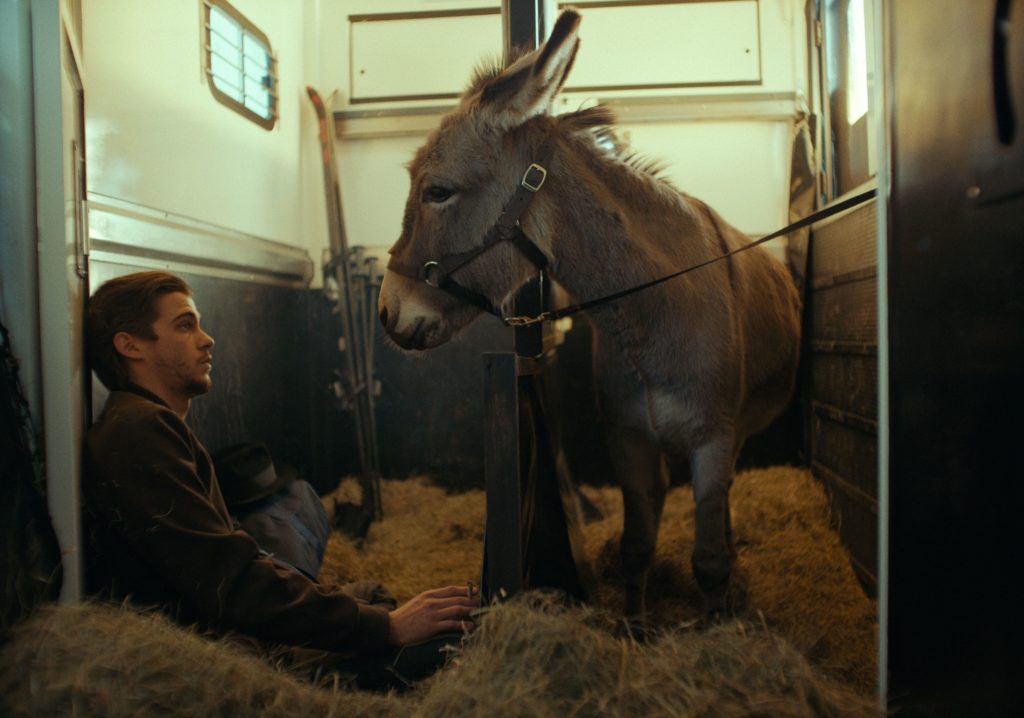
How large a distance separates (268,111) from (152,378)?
1.62 meters

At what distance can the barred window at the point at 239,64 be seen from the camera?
2604mm

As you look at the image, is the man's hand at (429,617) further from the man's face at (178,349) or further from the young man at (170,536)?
the man's face at (178,349)

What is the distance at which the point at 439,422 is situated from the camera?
323cm

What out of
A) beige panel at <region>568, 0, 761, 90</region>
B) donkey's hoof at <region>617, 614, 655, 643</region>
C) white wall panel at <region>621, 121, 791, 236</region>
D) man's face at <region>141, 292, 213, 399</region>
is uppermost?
beige panel at <region>568, 0, 761, 90</region>

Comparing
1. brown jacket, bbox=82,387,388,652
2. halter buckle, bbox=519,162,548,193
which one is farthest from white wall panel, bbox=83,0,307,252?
halter buckle, bbox=519,162,548,193

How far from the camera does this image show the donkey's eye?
82.5 inches

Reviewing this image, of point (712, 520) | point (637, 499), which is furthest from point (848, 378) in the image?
point (637, 499)

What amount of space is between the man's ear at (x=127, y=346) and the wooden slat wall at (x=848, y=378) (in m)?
1.96

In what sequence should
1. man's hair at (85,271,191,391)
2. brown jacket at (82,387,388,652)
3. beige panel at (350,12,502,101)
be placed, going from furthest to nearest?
beige panel at (350,12,502,101), man's hair at (85,271,191,391), brown jacket at (82,387,388,652)

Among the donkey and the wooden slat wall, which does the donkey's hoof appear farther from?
the wooden slat wall

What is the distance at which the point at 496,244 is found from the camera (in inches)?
81.6

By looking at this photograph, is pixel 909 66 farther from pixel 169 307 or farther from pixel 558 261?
pixel 169 307

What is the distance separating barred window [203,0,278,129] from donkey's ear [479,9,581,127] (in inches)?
49.9

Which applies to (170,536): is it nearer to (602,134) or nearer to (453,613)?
(453,613)
